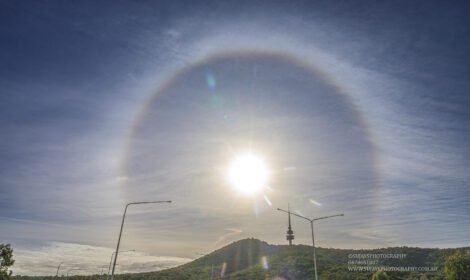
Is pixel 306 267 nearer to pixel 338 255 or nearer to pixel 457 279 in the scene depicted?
pixel 338 255

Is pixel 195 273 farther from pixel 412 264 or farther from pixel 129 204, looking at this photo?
pixel 129 204

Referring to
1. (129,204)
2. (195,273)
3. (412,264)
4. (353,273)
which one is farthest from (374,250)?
(129,204)

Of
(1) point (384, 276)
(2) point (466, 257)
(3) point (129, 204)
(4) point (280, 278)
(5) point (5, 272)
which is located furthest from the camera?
(4) point (280, 278)

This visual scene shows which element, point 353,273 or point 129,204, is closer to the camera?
point 129,204

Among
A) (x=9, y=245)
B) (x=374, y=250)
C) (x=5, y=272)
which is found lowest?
(x=5, y=272)

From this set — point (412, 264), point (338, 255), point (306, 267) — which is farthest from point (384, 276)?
point (338, 255)

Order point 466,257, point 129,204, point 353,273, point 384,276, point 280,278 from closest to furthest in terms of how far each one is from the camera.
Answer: point 129,204 → point 384,276 → point 466,257 → point 353,273 → point 280,278

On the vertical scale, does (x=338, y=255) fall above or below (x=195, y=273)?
above

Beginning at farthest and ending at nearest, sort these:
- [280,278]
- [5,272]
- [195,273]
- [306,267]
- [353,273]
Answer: [195,273], [306,267], [280,278], [353,273], [5,272]

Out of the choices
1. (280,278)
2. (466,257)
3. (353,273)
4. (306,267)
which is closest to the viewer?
(466,257)
